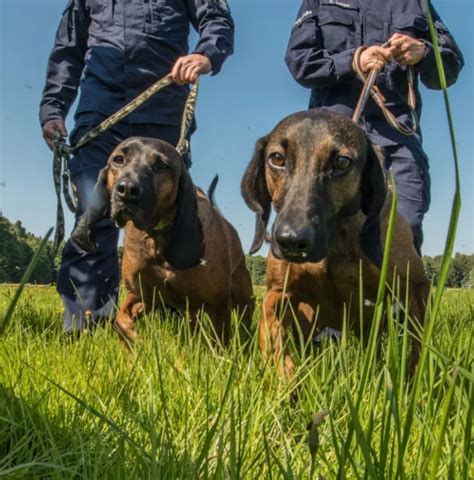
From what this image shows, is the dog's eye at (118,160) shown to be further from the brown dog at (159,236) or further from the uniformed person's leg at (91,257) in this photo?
the uniformed person's leg at (91,257)

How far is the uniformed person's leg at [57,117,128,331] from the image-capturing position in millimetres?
4711

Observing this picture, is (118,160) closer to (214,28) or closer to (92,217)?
(92,217)

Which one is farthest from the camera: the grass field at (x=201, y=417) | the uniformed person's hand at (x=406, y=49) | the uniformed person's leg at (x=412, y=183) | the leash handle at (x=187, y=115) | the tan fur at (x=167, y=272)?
the leash handle at (x=187, y=115)

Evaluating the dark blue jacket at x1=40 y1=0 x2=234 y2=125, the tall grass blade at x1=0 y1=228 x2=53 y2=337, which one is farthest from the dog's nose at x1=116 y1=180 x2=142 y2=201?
the tall grass blade at x1=0 y1=228 x2=53 y2=337

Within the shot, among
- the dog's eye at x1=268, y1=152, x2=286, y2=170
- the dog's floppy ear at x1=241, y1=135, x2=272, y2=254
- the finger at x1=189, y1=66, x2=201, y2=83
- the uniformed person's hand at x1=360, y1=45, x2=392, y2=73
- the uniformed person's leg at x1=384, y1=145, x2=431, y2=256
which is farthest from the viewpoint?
the finger at x1=189, y1=66, x2=201, y2=83

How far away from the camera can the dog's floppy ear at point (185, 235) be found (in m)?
3.93

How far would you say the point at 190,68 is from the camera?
4.26 m

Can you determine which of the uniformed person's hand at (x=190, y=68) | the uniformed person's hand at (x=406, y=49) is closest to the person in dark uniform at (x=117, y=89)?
the uniformed person's hand at (x=190, y=68)

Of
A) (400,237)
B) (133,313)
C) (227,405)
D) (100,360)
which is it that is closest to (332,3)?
(400,237)

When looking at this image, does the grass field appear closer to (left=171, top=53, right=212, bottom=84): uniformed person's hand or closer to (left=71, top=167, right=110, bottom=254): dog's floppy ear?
(left=71, top=167, right=110, bottom=254): dog's floppy ear

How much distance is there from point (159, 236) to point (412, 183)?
1.64 metres

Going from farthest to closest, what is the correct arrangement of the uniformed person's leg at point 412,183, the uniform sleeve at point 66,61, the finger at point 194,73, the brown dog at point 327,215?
the uniform sleeve at point 66,61 → the finger at point 194,73 → the uniformed person's leg at point 412,183 → the brown dog at point 327,215

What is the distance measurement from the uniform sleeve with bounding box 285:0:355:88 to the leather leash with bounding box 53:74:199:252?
674 millimetres

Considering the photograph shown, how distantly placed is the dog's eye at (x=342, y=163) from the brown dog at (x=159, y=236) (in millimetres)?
1359
